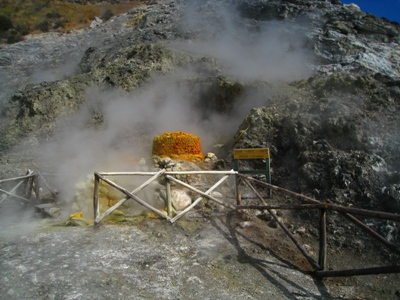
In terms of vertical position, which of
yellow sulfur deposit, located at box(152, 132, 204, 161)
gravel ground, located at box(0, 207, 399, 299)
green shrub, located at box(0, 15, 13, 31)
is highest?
green shrub, located at box(0, 15, 13, 31)

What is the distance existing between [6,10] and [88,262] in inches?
1285

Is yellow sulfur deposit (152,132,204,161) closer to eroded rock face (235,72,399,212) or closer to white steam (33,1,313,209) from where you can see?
white steam (33,1,313,209)

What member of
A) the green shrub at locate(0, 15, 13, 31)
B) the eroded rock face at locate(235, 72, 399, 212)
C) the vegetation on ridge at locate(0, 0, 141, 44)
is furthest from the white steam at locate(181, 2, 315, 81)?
the green shrub at locate(0, 15, 13, 31)

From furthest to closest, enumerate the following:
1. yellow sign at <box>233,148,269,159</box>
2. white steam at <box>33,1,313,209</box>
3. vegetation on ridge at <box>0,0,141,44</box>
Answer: vegetation on ridge at <box>0,0,141,44</box> → white steam at <box>33,1,313,209</box> → yellow sign at <box>233,148,269,159</box>

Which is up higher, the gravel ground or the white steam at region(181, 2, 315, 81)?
the white steam at region(181, 2, 315, 81)

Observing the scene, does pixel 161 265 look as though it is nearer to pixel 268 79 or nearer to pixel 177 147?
pixel 177 147

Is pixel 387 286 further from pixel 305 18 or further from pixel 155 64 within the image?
pixel 305 18

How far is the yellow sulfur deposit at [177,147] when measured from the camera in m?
8.82

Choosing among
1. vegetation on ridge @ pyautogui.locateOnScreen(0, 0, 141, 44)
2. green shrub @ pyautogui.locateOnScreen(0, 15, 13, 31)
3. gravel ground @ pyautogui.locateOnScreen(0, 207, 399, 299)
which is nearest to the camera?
gravel ground @ pyautogui.locateOnScreen(0, 207, 399, 299)

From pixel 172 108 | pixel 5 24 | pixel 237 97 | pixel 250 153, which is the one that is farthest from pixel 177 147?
pixel 5 24

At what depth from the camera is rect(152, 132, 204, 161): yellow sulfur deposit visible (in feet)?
28.9

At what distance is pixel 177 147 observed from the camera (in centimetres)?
886

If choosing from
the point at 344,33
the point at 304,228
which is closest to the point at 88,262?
the point at 304,228

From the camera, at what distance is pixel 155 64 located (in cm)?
1420
